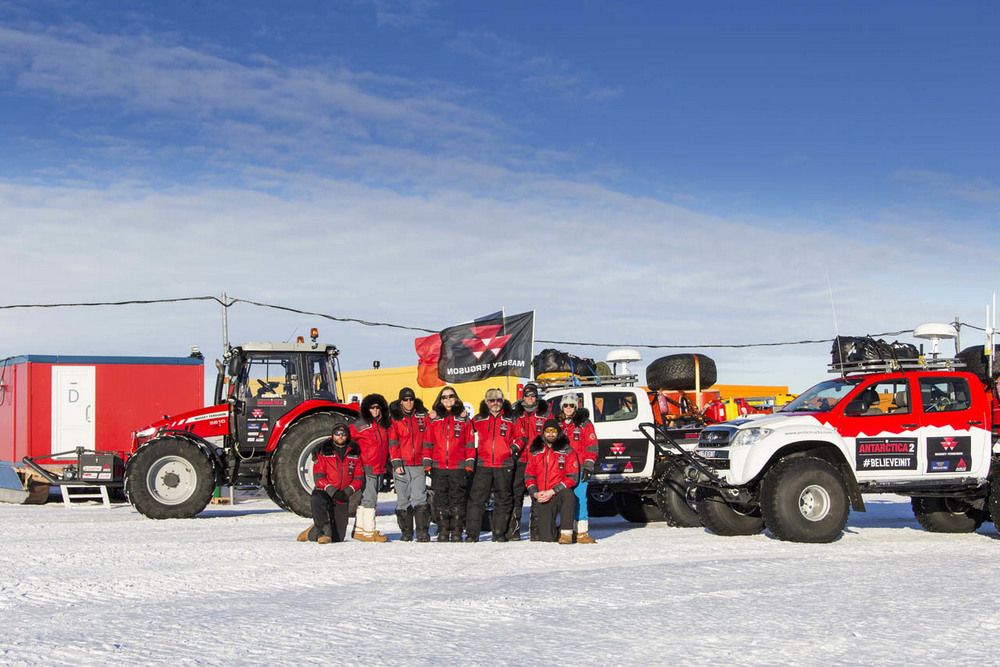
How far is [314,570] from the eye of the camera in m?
10.0

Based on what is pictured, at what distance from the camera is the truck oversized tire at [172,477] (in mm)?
15906

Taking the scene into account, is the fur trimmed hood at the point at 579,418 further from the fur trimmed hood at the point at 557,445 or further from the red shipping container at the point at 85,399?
the red shipping container at the point at 85,399

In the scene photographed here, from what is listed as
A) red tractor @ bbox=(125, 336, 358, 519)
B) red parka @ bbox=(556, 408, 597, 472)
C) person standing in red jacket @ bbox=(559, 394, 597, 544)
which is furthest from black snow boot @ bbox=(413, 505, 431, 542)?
red tractor @ bbox=(125, 336, 358, 519)

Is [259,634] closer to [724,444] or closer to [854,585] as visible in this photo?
[854,585]

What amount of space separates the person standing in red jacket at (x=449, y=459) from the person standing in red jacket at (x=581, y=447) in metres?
1.08

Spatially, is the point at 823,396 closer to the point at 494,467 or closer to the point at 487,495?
the point at 494,467

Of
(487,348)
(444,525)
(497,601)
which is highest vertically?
(487,348)

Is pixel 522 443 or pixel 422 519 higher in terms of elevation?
pixel 522 443

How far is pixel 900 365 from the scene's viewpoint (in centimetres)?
1368

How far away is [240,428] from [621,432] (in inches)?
219

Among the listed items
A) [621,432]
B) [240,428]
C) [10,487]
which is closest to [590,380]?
[621,432]

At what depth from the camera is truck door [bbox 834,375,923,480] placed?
513 inches

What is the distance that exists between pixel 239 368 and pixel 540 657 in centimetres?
1097

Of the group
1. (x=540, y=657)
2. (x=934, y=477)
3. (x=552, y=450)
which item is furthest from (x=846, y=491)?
(x=540, y=657)
